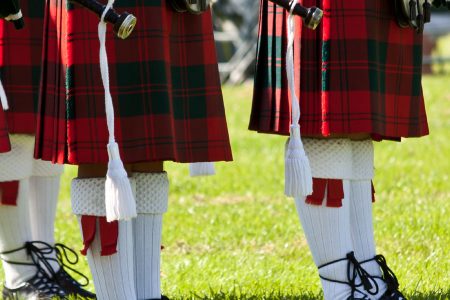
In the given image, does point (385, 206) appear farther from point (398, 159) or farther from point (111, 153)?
point (111, 153)

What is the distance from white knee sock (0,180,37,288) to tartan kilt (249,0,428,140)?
0.87 m

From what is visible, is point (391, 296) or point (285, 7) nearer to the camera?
point (285, 7)

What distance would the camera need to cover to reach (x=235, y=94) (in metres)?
11.1

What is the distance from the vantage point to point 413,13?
3.04 metres

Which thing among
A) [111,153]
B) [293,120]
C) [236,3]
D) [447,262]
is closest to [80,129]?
[111,153]

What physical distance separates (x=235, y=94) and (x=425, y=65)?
3369mm

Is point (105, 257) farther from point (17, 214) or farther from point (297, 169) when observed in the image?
point (17, 214)

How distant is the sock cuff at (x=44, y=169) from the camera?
11.9ft

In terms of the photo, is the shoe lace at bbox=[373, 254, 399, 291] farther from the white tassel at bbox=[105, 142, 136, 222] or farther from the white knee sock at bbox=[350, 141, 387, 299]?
the white tassel at bbox=[105, 142, 136, 222]

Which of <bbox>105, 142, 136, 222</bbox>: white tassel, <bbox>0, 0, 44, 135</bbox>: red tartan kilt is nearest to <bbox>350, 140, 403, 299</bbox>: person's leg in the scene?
<bbox>105, 142, 136, 222</bbox>: white tassel

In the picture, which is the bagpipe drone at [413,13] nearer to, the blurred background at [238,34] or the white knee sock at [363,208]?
the white knee sock at [363,208]

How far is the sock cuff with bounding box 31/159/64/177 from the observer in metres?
3.64

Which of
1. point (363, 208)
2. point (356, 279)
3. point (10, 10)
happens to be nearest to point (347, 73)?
point (363, 208)

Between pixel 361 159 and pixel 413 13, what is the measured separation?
17.1 inches
